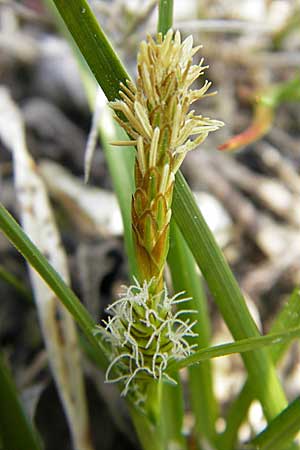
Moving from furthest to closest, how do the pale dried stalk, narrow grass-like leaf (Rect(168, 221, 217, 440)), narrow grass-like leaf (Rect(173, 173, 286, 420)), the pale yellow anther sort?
the pale dried stalk, narrow grass-like leaf (Rect(168, 221, 217, 440)), narrow grass-like leaf (Rect(173, 173, 286, 420)), the pale yellow anther

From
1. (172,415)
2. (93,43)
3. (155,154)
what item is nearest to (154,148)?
(155,154)

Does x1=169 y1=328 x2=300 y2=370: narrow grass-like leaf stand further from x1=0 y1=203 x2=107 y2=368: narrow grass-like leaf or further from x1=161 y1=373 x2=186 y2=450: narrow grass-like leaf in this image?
x1=161 y1=373 x2=186 y2=450: narrow grass-like leaf

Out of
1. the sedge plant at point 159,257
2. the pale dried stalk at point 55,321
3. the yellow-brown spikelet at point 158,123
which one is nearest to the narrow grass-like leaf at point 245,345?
the sedge plant at point 159,257

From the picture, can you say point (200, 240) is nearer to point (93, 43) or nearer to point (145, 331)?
point (145, 331)

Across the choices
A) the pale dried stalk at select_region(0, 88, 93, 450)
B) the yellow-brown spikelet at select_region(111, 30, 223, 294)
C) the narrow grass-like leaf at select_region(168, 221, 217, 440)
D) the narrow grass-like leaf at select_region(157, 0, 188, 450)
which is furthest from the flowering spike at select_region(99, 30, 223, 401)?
the pale dried stalk at select_region(0, 88, 93, 450)

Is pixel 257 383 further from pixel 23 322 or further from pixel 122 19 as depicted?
pixel 122 19

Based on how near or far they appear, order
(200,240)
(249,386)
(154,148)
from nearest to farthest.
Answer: (154,148) → (200,240) → (249,386)

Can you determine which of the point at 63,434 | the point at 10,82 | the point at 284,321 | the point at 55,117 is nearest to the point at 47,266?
the point at 284,321
